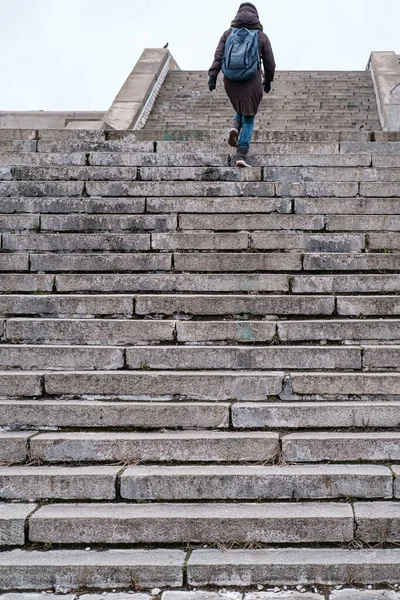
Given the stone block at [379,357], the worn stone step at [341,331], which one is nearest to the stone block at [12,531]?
the worn stone step at [341,331]

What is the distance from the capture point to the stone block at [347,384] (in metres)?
4.14

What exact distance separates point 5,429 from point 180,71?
11972mm

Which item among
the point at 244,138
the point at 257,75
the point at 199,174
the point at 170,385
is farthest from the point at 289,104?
the point at 170,385

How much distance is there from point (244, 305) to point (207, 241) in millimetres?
903

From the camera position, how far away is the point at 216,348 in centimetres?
445

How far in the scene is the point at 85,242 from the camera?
18.5 feet

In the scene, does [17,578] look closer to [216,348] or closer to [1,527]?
[1,527]

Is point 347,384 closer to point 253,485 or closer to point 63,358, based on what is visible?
point 253,485

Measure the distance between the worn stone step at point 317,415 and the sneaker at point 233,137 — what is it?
3.25 meters

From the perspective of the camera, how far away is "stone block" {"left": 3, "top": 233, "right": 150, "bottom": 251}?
18.4 feet

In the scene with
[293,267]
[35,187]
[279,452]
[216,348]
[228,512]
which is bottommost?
[228,512]

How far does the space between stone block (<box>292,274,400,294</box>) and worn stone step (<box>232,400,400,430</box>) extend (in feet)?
4.13

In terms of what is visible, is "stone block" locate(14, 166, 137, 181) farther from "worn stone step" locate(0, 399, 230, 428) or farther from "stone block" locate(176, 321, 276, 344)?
"worn stone step" locate(0, 399, 230, 428)

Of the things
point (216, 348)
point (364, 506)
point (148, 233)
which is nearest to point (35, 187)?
point (148, 233)
